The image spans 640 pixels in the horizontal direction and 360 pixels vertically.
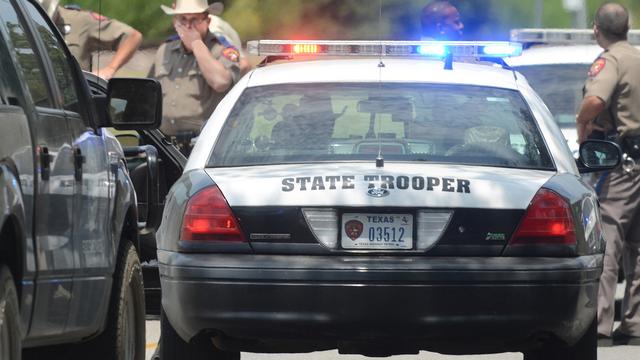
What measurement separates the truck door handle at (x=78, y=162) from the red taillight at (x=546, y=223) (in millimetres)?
1613

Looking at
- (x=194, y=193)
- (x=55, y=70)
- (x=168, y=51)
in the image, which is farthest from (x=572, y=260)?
(x=168, y=51)

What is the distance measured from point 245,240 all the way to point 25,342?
135cm

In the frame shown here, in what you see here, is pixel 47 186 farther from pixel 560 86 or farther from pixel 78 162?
pixel 560 86

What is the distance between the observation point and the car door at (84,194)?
6551mm

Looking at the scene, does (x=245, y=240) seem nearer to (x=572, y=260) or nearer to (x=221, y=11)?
(x=572, y=260)

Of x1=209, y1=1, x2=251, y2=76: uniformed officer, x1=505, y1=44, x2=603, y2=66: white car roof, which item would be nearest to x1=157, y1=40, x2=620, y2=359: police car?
x1=505, y1=44, x2=603, y2=66: white car roof

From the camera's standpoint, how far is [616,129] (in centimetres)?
1091

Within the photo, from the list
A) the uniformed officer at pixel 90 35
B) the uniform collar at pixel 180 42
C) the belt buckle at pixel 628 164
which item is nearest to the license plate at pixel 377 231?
the belt buckle at pixel 628 164

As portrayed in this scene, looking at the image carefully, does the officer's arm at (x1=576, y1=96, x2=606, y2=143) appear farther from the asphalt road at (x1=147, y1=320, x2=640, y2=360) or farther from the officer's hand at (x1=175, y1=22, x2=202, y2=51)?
the officer's hand at (x1=175, y1=22, x2=202, y2=51)

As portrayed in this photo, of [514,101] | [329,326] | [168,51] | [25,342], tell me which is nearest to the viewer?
[25,342]

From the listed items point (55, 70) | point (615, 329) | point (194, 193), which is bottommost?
point (615, 329)

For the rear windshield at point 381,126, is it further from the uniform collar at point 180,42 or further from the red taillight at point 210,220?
the uniform collar at point 180,42

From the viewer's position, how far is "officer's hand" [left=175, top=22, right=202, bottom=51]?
1373 centimetres

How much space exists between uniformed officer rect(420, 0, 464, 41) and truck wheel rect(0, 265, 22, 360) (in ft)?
30.5
